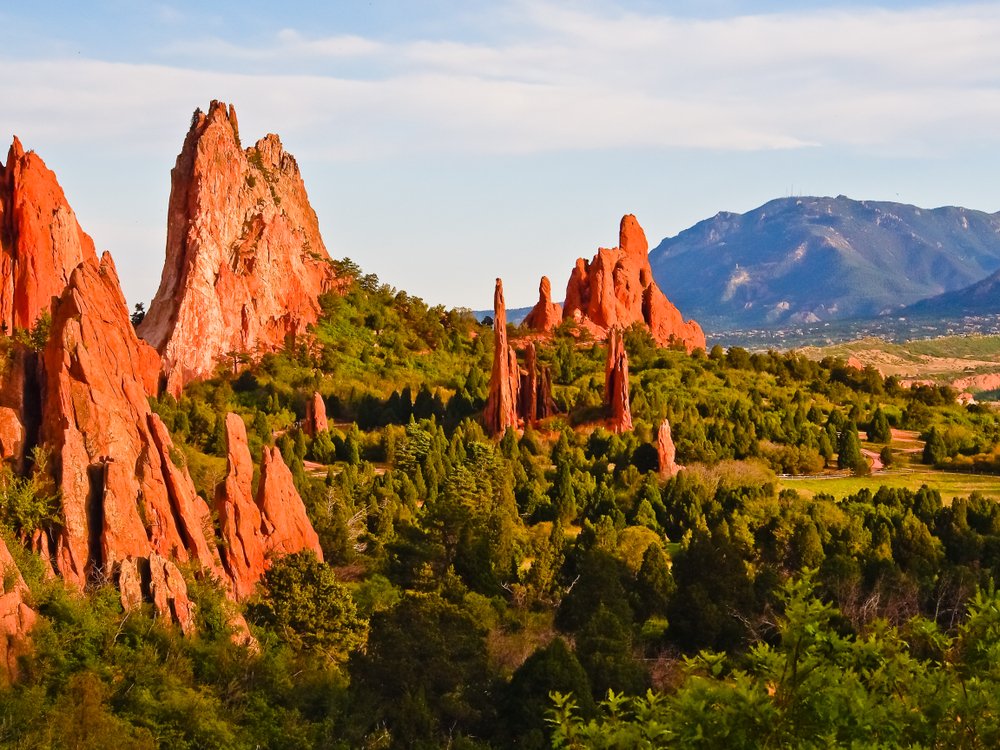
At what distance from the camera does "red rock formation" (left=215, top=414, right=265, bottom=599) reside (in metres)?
32.7

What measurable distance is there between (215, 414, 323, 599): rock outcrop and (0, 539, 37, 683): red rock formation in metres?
6.86

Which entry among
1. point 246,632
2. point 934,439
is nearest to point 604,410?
point 934,439

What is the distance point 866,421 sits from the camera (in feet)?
253

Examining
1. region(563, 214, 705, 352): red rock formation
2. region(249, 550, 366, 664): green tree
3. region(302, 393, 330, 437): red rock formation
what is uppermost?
region(563, 214, 705, 352): red rock formation

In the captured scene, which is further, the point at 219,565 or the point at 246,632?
the point at 219,565

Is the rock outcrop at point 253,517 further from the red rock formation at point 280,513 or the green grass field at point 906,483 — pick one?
the green grass field at point 906,483

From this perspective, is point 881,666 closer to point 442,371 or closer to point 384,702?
point 384,702

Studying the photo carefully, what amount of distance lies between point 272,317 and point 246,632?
55497 millimetres

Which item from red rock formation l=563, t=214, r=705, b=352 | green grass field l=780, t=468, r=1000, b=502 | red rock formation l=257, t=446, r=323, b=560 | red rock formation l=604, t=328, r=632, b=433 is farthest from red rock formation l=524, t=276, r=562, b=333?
red rock formation l=257, t=446, r=323, b=560

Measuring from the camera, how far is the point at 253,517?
111 ft

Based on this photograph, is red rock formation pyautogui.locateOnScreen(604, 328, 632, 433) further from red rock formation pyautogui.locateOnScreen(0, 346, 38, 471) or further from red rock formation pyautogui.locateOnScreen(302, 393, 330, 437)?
red rock formation pyautogui.locateOnScreen(0, 346, 38, 471)

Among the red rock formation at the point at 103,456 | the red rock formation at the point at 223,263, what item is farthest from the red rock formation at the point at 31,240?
the red rock formation at the point at 103,456

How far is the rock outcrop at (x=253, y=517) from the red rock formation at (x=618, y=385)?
32868 mm

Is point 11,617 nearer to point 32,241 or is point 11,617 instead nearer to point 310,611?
point 310,611
